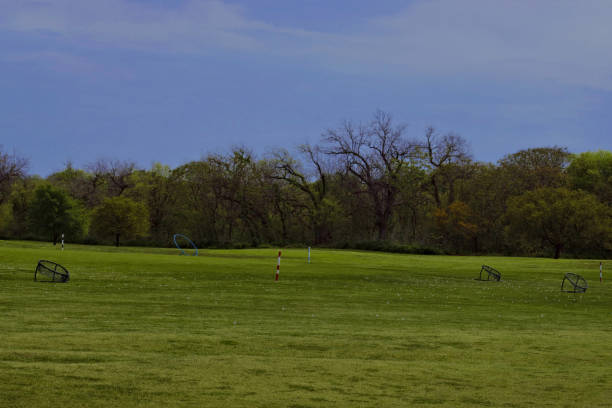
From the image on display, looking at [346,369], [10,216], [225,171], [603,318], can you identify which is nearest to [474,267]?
[603,318]

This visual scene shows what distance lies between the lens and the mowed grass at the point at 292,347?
7.15 m

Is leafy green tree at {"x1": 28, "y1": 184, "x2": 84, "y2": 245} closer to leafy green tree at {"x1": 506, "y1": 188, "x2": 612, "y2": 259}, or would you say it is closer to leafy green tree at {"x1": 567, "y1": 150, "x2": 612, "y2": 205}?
leafy green tree at {"x1": 506, "y1": 188, "x2": 612, "y2": 259}

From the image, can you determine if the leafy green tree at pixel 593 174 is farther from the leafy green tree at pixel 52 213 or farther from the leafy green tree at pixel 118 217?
the leafy green tree at pixel 52 213

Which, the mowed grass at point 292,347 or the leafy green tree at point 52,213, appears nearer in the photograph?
the mowed grass at point 292,347

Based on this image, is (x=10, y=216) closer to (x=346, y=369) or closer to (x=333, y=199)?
(x=333, y=199)

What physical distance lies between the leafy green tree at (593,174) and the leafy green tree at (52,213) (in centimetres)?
5623

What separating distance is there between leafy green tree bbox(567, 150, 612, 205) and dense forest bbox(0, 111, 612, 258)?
127mm

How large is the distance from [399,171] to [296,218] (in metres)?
13.9

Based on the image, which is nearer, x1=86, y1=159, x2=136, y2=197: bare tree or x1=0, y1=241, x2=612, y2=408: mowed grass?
x1=0, y1=241, x2=612, y2=408: mowed grass

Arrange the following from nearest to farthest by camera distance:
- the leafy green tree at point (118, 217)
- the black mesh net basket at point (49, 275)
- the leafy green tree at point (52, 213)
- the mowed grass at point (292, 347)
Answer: the mowed grass at point (292, 347), the black mesh net basket at point (49, 275), the leafy green tree at point (118, 217), the leafy green tree at point (52, 213)

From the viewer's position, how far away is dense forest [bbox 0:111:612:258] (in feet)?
243

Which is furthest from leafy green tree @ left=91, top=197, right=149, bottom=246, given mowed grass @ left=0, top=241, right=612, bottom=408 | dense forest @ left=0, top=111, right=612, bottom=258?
mowed grass @ left=0, top=241, right=612, bottom=408

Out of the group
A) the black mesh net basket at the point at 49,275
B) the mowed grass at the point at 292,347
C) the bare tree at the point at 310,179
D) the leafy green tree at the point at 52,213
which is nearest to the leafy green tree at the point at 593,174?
the bare tree at the point at 310,179

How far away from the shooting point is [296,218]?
83.6 metres
